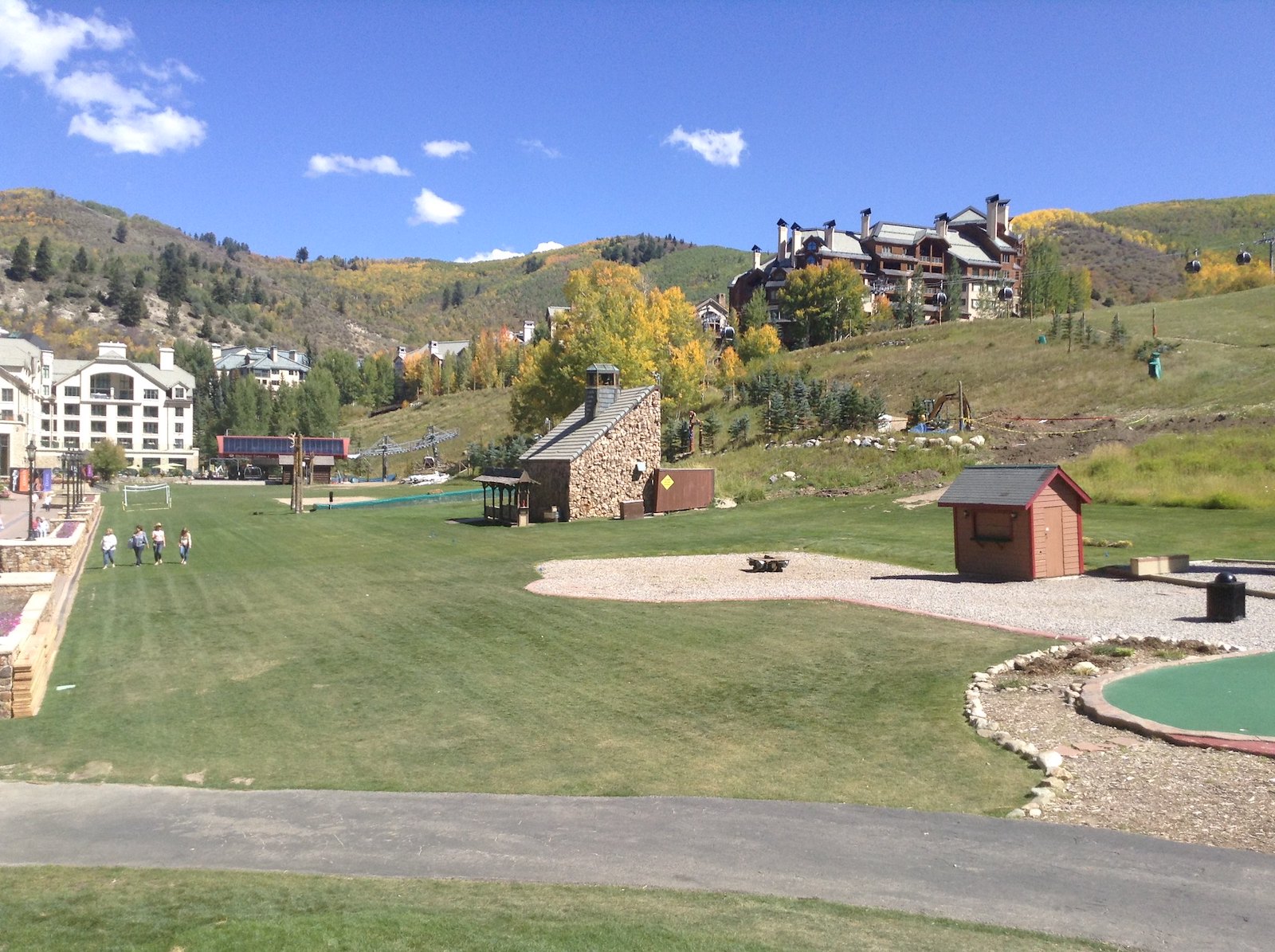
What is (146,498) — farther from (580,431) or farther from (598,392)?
(598,392)

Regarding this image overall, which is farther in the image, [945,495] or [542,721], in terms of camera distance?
[945,495]

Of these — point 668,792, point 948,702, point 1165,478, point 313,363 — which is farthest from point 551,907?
point 313,363

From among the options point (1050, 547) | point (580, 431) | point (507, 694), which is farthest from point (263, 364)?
point (507, 694)

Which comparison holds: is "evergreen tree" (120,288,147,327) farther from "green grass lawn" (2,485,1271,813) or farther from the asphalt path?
the asphalt path

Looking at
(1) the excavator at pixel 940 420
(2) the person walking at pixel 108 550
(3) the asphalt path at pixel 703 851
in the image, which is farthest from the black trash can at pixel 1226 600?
(1) the excavator at pixel 940 420

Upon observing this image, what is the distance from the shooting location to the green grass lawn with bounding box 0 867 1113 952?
6648 millimetres

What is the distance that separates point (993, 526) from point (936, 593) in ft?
10.3

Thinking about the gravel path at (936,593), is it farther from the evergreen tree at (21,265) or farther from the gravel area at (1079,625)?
the evergreen tree at (21,265)

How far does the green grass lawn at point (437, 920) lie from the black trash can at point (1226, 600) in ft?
42.8

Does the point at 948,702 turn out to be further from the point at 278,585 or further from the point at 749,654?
the point at 278,585

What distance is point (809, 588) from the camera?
22.7 meters

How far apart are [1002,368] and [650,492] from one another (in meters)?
33.0

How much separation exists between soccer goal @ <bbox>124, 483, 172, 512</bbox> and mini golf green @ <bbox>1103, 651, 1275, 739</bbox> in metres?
57.1

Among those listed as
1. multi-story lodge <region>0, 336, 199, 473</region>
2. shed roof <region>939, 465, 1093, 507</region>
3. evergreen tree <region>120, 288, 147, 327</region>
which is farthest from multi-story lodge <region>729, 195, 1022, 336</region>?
evergreen tree <region>120, 288, 147, 327</region>
